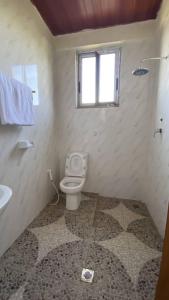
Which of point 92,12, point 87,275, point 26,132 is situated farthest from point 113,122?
point 87,275

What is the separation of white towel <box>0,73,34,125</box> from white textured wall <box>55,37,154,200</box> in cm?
98

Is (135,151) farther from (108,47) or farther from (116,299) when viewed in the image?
(116,299)

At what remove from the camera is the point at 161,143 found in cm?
179

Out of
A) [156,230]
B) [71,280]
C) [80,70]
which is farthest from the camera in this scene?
[80,70]

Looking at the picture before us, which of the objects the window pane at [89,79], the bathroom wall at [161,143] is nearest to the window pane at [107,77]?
the window pane at [89,79]

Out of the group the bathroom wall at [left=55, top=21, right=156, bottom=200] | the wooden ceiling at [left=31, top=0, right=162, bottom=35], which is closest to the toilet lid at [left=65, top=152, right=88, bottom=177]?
the bathroom wall at [left=55, top=21, right=156, bottom=200]

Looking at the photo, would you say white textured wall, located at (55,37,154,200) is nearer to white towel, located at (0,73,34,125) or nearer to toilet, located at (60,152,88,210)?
toilet, located at (60,152,88,210)

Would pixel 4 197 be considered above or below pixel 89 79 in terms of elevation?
below

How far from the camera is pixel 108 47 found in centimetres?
234

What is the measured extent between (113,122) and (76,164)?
0.89 metres

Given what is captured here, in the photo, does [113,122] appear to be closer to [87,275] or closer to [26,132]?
[26,132]

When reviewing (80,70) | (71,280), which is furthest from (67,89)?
(71,280)

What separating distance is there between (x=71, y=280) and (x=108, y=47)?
9.29 feet

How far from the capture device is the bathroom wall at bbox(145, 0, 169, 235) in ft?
5.44
